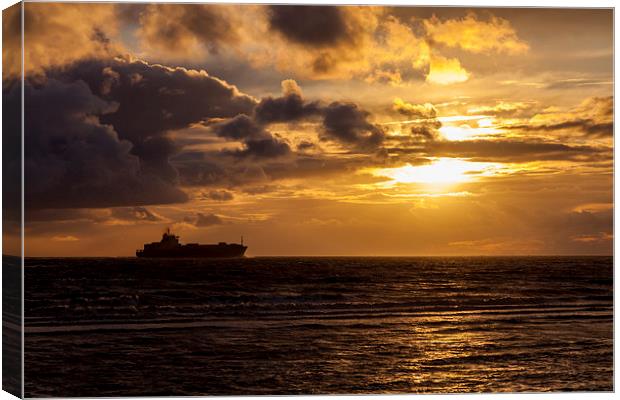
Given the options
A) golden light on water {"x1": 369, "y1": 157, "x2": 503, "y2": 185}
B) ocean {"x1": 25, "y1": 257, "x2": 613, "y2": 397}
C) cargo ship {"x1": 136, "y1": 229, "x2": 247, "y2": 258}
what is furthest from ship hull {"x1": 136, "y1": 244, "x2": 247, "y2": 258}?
golden light on water {"x1": 369, "y1": 157, "x2": 503, "y2": 185}

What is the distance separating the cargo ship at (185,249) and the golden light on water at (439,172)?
1583mm

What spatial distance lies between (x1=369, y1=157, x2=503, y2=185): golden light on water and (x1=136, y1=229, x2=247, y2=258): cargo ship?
1.58 m

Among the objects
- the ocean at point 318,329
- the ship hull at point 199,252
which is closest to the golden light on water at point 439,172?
the ocean at point 318,329

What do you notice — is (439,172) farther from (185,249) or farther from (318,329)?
(185,249)

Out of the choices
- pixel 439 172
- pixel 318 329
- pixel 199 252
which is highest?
pixel 439 172

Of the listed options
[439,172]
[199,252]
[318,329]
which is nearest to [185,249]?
[199,252]

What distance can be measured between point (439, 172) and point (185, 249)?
2.65 meters

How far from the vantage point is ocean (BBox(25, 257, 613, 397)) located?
13516 millimetres

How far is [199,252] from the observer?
48.1ft

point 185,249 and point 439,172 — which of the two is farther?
point 185,249

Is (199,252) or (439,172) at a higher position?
(439,172)

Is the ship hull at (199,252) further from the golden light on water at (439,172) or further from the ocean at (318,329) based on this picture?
the golden light on water at (439,172)

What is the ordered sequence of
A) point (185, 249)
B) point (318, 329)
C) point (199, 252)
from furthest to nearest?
point (199, 252) → point (318, 329) → point (185, 249)

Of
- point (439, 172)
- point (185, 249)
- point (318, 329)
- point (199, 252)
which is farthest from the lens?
point (199, 252)
